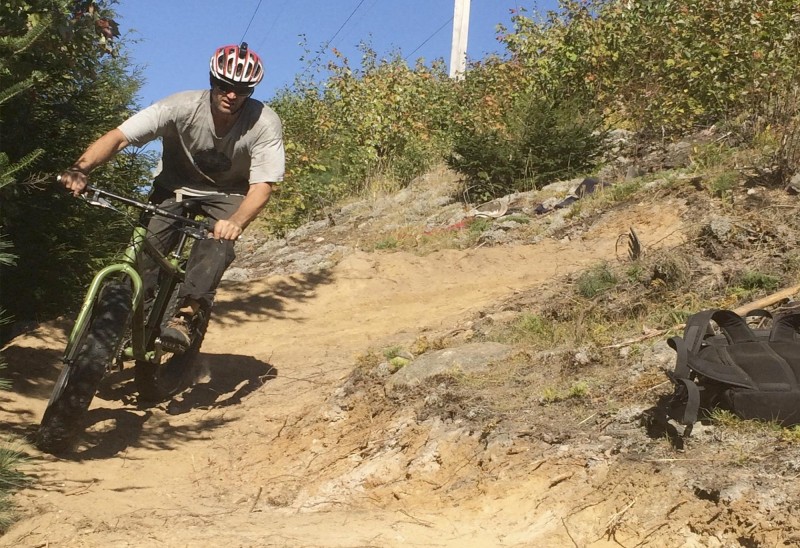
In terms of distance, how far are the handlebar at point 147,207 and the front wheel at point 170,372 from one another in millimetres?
830

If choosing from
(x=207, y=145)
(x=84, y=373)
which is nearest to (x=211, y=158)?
(x=207, y=145)

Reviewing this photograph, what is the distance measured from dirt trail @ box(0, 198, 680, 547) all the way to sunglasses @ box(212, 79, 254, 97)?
192 cm

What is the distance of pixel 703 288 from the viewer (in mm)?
5668

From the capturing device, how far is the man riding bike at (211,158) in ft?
15.9

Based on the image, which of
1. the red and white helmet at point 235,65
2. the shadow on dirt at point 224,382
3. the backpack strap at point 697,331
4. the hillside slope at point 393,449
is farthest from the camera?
the shadow on dirt at point 224,382

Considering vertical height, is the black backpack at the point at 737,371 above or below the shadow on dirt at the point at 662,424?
above

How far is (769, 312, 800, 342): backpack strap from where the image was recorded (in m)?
3.84

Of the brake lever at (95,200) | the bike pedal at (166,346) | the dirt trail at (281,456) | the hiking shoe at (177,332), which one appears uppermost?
the brake lever at (95,200)

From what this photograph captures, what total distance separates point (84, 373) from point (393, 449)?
1547 millimetres

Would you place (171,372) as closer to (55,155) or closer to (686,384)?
(55,155)

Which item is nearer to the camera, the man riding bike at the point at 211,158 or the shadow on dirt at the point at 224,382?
the man riding bike at the point at 211,158

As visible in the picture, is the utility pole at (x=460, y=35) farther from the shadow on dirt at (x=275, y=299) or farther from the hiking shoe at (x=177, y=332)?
the hiking shoe at (x=177, y=332)

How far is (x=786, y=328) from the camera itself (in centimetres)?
390

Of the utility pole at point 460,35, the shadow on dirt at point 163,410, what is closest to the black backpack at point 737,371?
the shadow on dirt at point 163,410
